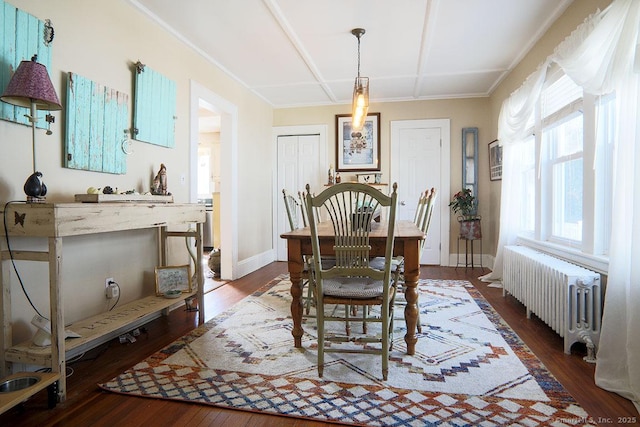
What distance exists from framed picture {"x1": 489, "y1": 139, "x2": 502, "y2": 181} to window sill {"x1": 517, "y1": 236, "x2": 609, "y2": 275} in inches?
56.1

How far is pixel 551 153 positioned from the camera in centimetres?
324

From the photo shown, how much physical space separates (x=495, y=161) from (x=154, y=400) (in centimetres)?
482

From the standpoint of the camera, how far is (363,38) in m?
3.39

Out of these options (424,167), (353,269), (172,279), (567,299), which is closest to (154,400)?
(353,269)

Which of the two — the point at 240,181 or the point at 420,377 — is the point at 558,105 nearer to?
the point at 420,377

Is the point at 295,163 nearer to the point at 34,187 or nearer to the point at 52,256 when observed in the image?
the point at 34,187

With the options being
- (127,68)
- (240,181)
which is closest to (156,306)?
(127,68)

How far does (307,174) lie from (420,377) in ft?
14.0

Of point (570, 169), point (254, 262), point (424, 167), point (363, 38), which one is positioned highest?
point (363, 38)

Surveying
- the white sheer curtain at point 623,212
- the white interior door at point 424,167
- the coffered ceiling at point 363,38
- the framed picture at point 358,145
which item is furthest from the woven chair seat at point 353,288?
the framed picture at point 358,145

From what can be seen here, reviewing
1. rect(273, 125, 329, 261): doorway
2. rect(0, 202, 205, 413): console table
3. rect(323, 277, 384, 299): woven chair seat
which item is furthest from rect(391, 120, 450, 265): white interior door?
rect(0, 202, 205, 413): console table

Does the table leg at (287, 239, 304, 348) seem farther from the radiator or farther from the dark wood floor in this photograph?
the radiator

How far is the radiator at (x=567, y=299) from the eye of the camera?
221 cm

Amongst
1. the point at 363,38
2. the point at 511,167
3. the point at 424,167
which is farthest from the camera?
the point at 424,167
